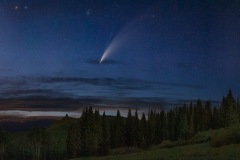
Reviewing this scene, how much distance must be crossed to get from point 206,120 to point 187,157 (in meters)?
97.9

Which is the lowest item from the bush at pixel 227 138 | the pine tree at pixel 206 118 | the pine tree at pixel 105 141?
the pine tree at pixel 105 141

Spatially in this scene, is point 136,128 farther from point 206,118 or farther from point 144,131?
point 206,118

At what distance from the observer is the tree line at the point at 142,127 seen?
120 m

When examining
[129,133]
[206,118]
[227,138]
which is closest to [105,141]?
[129,133]

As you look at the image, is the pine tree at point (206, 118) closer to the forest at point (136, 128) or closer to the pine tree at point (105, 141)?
the forest at point (136, 128)

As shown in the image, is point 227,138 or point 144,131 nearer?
point 227,138

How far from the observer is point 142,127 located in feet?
456

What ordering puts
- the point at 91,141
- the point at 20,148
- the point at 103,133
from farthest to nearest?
the point at 20,148, the point at 103,133, the point at 91,141

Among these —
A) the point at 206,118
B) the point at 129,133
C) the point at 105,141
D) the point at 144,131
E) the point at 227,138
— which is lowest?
the point at 105,141

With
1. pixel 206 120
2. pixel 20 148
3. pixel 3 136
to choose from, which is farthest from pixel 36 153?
pixel 206 120

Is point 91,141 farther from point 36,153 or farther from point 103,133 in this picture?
point 36,153

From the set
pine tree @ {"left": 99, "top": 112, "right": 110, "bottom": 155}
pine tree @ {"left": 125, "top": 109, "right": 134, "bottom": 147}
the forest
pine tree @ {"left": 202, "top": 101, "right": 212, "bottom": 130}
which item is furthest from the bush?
pine tree @ {"left": 125, "top": 109, "right": 134, "bottom": 147}

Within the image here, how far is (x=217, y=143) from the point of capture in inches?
1762

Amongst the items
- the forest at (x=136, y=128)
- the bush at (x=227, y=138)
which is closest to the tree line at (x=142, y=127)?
the forest at (x=136, y=128)
